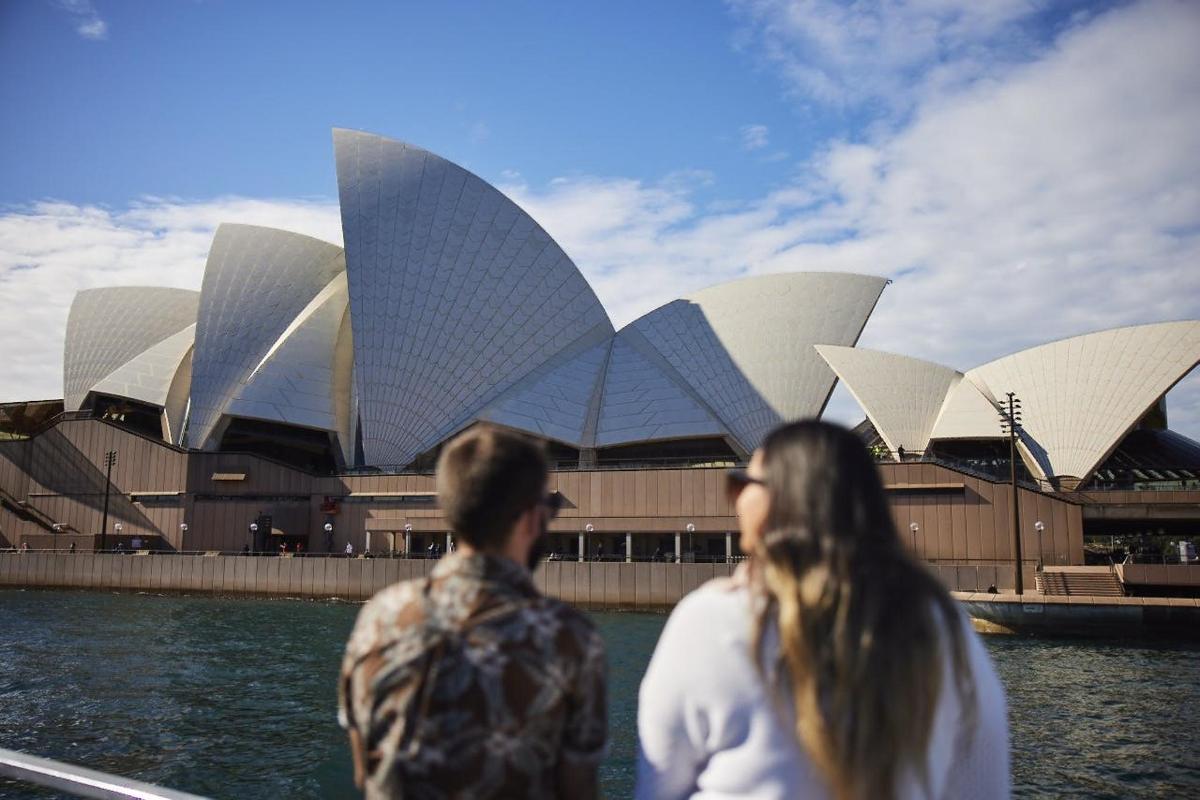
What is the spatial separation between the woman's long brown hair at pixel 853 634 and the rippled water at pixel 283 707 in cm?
655

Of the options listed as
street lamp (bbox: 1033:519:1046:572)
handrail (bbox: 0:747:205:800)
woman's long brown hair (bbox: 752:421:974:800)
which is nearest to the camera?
woman's long brown hair (bbox: 752:421:974:800)

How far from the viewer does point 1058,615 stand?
1955cm

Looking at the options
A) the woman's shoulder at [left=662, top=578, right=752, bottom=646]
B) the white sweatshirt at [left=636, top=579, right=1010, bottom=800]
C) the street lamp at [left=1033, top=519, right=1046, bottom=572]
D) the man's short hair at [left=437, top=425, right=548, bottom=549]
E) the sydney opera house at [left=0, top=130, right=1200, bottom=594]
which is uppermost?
the sydney opera house at [left=0, top=130, right=1200, bottom=594]

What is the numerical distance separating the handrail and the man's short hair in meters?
1.04

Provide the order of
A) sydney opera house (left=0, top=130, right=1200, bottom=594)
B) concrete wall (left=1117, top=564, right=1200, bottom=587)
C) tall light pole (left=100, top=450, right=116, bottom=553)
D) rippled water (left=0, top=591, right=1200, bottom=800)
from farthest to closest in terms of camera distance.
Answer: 1. tall light pole (left=100, top=450, right=116, bottom=553)
2. sydney opera house (left=0, top=130, right=1200, bottom=594)
3. concrete wall (left=1117, top=564, right=1200, bottom=587)
4. rippled water (left=0, top=591, right=1200, bottom=800)

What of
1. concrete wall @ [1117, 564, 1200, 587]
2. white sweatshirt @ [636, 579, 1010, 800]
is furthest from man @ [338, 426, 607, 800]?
concrete wall @ [1117, 564, 1200, 587]

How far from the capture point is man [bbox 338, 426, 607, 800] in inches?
64.9

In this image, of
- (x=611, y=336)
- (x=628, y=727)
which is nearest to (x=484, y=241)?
(x=611, y=336)

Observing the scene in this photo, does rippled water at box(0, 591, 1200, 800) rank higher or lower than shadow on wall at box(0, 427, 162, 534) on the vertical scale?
lower

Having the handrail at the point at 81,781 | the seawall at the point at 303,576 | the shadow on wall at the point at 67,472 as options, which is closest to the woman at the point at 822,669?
the handrail at the point at 81,781

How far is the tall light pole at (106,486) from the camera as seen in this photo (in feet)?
108

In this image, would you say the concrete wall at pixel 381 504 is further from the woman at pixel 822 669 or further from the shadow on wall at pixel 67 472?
the woman at pixel 822 669

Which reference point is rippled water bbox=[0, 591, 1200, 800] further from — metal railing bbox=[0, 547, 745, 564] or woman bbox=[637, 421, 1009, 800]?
metal railing bbox=[0, 547, 745, 564]

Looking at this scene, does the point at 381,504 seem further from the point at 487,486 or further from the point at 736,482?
the point at 736,482
